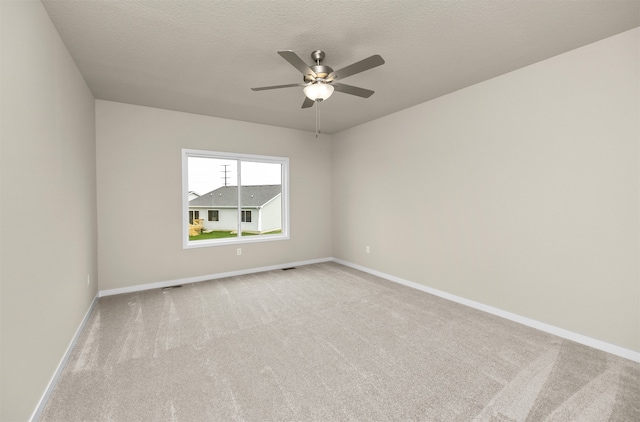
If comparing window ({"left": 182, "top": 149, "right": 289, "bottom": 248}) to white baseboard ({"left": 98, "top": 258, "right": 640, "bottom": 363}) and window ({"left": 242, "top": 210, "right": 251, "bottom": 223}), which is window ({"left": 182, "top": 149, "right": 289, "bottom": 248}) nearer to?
window ({"left": 242, "top": 210, "right": 251, "bottom": 223})

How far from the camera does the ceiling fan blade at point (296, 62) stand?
1890 mm

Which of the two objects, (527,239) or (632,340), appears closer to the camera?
(632,340)

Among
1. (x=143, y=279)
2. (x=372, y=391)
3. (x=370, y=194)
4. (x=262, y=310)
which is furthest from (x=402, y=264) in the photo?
(x=143, y=279)

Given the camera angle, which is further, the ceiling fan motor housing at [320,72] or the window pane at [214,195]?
the window pane at [214,195]

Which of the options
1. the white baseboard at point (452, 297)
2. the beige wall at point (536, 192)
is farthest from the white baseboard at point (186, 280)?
the beige wall at point (536, 192)

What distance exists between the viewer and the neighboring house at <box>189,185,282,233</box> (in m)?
4.64

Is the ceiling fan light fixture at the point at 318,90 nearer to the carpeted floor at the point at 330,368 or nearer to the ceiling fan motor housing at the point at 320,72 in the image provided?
the ceiling fan motor housing at the point at 320,72

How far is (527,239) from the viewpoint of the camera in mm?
2852

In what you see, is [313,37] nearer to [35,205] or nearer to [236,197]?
[35,205]

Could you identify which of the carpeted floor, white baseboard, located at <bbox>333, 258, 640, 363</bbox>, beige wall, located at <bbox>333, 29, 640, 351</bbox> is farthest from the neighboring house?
white baseboard, located at <bbox>333, 258, 640, 363</bbox>

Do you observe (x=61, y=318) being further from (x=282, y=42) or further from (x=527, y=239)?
(x=527, y=239)

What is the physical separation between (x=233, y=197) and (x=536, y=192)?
427cm

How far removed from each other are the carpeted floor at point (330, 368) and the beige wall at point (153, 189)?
0.80m

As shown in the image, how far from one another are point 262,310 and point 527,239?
3010mm
